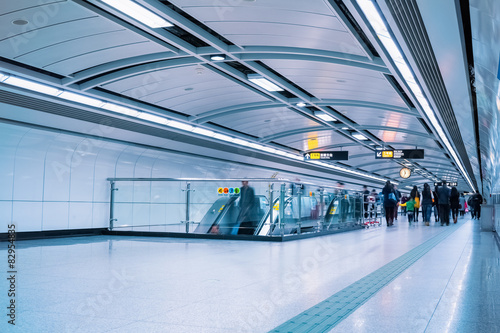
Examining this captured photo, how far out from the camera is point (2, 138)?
11.5 meters

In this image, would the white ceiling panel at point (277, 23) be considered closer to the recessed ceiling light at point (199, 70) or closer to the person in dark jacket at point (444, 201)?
the recessed ceiling light at point (199, 70)

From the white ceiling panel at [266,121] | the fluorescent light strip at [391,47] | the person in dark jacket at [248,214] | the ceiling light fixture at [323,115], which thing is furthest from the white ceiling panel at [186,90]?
the fluorescent light strip at [391,47]

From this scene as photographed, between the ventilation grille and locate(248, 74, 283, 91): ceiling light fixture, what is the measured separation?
3745 mm

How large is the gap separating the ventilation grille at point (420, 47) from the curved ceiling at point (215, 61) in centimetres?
14

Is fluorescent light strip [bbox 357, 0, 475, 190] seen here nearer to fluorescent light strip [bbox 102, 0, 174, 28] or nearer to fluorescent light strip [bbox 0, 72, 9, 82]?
fluorescent light strip [bbox 102, 0, 174, 28]

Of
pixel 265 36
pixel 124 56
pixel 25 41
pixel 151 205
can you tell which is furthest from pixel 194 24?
pixel 151 205

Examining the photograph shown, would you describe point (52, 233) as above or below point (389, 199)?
below

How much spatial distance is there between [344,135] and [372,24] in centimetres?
1431

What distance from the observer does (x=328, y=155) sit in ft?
79.5

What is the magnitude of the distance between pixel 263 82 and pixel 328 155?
1283 centimetres

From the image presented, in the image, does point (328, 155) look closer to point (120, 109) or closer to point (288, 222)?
point (288, 222)

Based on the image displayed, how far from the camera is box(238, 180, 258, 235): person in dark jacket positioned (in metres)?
11.6

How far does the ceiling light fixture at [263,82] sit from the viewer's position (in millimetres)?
11498

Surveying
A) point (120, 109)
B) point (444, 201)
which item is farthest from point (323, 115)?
point (120, 109)
